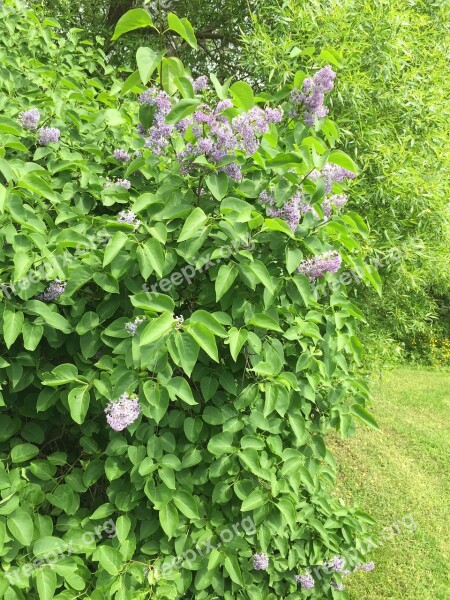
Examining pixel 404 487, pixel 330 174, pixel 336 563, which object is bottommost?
pixel 404 487

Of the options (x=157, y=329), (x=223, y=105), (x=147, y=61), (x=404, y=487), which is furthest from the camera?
(x=404, y=487)

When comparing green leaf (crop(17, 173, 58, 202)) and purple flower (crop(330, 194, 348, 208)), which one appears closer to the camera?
green leaf (crop(17, 173, 58, 202))

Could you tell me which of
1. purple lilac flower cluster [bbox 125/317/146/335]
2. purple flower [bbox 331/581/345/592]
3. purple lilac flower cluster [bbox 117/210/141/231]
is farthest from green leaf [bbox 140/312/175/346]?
purple flower [bbox 331/581/345/592]

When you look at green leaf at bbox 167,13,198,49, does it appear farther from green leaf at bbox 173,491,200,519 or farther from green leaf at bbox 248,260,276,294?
green leaf at bbox 173,491,200,519

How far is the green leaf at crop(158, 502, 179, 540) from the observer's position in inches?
72.2

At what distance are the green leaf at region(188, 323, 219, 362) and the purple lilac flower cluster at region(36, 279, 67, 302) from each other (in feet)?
1.77

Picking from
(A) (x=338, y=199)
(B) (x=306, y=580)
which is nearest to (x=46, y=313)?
(A) (x=338, y=199)

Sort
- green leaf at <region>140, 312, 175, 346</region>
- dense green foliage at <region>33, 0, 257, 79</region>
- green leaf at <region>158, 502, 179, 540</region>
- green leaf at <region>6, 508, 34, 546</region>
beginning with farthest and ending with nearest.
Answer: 1. dense green foliage at <region>33, 0, 257, 79</region>
2. green leaf at <region>158, 502, 179, 540</region>
3. green leaf at <region>6, 508, 34, 546</region>
4. green leaf at <region>140, 312, 175, 346</region>

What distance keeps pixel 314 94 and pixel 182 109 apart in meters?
0.64

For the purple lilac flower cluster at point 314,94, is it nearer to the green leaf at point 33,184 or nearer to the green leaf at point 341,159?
the green leaf at point 341,159

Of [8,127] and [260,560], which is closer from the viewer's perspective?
[8,127]

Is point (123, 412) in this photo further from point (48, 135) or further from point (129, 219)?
point (48, 135)

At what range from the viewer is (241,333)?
1.82 meters

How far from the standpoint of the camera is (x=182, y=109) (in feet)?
5.46
